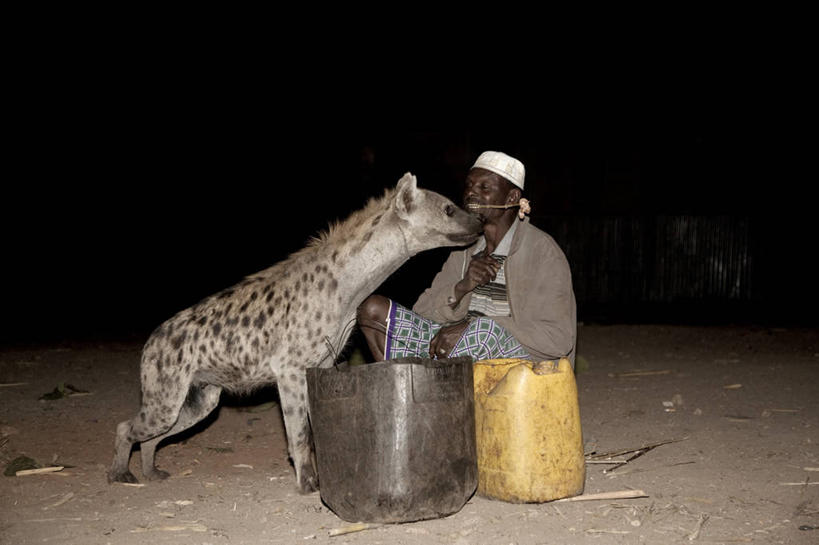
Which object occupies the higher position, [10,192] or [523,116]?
[523,116]

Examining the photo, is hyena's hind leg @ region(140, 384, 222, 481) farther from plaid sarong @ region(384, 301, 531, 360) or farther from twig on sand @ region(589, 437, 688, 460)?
twig on sand @ region(589, 437, 688, 460)

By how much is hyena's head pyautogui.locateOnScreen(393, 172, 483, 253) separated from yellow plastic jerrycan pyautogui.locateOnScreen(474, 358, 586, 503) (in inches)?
28.1

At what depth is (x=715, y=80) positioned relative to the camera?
39.5 feet

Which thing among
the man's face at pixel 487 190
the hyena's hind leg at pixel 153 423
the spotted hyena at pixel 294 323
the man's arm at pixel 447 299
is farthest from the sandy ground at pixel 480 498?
the man's face at pixel 487 190

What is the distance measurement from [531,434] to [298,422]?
0.99 m

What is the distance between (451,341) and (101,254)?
40.2 ft

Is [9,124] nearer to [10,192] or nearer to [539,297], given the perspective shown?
[10,192]

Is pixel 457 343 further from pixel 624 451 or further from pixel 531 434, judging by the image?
pixel 624 451

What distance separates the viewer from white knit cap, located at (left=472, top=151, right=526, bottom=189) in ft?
11.0

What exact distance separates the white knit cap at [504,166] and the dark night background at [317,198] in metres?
6.10

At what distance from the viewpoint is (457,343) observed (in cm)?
319

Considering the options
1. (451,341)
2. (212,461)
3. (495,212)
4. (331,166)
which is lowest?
(212,461)

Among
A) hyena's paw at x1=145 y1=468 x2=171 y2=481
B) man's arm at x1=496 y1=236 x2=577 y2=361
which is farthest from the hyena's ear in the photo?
hyena's paw at x1=145 y1=468 x2=171 y2=481

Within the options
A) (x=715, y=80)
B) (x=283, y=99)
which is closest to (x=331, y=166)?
(x=283, y=99)
